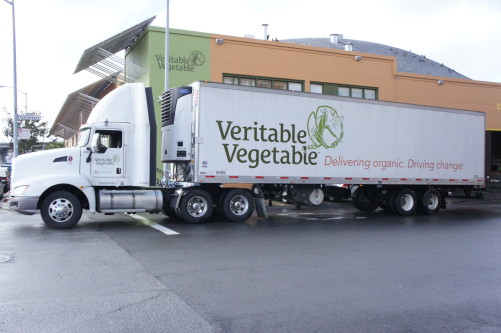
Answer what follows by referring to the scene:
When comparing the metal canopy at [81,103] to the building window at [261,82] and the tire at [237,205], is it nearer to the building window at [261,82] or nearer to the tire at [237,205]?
the building window at [261,82]

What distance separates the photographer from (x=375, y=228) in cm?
1238

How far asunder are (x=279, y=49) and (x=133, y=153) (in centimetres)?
1137

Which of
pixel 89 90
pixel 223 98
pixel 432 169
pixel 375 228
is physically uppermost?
pixel 89 90

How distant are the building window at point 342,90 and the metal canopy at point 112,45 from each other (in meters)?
8.31

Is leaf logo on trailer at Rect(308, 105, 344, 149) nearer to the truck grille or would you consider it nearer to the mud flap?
the mud flap

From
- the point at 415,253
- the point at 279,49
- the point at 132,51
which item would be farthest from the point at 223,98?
the point at 132,51

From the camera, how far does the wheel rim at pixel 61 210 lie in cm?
1112

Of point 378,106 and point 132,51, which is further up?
point 132,51

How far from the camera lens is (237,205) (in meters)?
13.1

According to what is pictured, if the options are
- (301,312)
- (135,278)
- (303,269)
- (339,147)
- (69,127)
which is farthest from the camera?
(69,127)

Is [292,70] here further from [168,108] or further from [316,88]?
[168,108]

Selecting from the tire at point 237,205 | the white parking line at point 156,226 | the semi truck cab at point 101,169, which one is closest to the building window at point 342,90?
the tire at point 237,205

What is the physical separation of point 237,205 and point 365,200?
5565 mm

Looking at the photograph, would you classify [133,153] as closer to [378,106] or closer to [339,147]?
[339,147]
